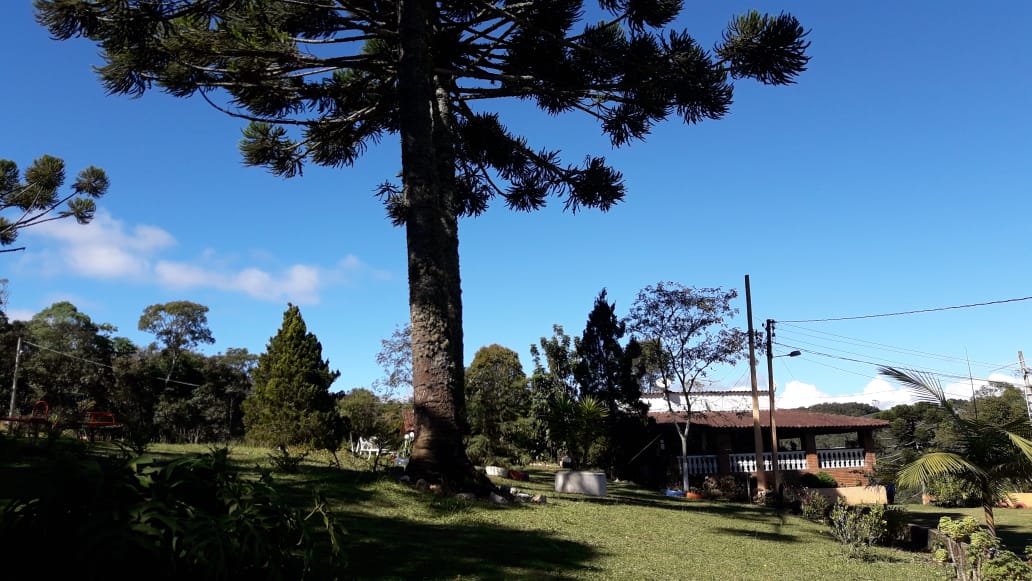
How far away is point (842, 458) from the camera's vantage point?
3180 cm

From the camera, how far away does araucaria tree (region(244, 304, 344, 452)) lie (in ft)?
66.9

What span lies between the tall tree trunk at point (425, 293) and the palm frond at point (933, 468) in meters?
6.04

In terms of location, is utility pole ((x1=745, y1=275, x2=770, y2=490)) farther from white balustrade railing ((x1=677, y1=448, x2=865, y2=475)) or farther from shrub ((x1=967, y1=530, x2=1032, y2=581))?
shrub ((x1=967, y1=530, x2=1032, y2=581))

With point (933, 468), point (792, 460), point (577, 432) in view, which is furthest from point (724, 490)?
point (933, 468)

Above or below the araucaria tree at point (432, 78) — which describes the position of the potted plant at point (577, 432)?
below

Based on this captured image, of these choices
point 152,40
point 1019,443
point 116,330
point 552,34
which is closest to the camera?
point 1019,443

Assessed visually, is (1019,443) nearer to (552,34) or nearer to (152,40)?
(552,34)

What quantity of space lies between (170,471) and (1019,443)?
10.5 meters

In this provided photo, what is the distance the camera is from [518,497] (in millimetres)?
10938

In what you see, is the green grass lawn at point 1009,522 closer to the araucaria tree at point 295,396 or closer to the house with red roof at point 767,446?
the house with red roof at point 767,446

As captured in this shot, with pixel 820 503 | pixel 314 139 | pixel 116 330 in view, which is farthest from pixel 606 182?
pixel 116 330

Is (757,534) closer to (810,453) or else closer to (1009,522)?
(1009,522)

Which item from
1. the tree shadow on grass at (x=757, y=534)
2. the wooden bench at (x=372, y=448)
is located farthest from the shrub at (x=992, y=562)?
the wooden bench at (x=372, y=448)

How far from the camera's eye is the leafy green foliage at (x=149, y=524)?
2340 millimetres
